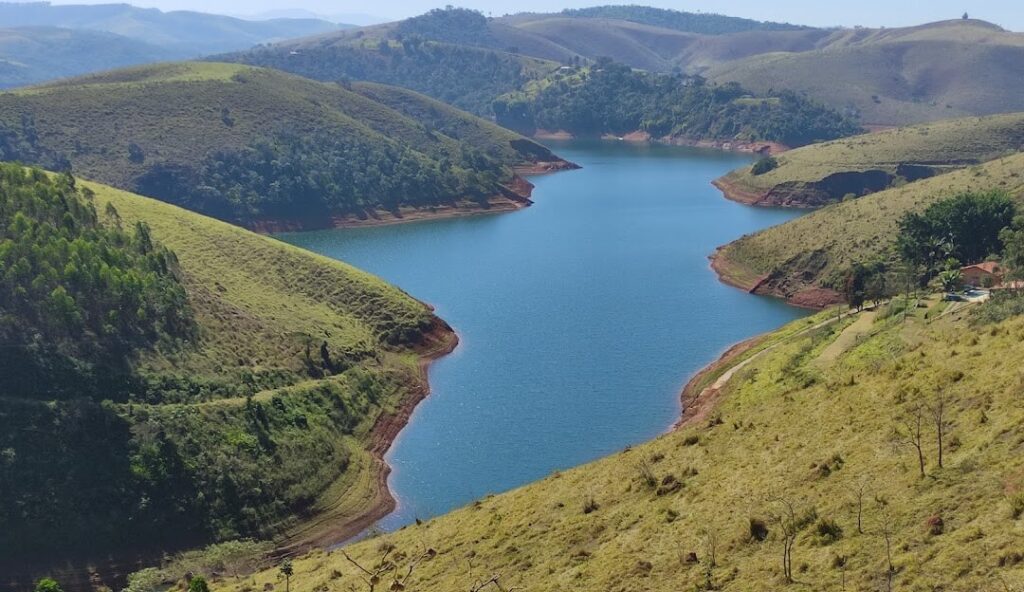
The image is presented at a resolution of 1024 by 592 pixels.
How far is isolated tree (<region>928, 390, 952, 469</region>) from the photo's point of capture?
36.4 m

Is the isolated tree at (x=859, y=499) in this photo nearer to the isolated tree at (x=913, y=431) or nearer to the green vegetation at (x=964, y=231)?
the isolated tree at (x=913, y=431)

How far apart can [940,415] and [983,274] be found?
68035 mm

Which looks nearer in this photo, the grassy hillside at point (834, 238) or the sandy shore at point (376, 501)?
the sandy shore at point (376, 501)

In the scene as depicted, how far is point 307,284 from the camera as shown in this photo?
375 ft

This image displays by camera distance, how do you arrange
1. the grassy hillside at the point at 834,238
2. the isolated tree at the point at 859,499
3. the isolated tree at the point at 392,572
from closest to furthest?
the isolated tree at the point at 859,499 < the isolated tree at the point at 392,572 < the grassy hillside at the point at 834,238

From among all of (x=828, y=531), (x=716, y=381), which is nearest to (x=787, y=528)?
(x=828, y=531)

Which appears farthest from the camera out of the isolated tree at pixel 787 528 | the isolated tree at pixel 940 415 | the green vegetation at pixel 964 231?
the green vegetation at pixel 964 231

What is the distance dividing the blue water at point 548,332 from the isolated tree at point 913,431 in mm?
36464

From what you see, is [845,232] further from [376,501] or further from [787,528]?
[787,528]

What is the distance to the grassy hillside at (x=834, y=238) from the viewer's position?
133625mm

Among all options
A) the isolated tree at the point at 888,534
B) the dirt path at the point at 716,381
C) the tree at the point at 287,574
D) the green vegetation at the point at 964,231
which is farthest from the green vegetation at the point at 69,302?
the green vegetation at the point at 964,231

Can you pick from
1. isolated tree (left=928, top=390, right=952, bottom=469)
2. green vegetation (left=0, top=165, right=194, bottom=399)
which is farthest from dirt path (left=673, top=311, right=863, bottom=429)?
green vegetation (left=0, top=165, right=194, bottom=399)

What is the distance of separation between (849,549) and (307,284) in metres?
90.3

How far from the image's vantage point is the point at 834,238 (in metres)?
141
